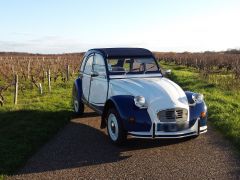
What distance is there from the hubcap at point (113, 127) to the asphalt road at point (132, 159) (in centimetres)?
19

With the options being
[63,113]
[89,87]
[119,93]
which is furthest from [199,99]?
[63,113]

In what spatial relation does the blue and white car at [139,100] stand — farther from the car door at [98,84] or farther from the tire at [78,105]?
the tire at [78,105]

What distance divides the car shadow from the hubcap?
0.18m

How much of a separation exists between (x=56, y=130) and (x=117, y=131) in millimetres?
2250

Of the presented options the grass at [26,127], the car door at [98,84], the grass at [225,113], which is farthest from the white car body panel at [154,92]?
the grass at [26,127]

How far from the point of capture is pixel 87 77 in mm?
9492

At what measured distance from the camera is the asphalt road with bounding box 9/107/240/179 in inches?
212

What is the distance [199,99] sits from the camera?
24.0 ft

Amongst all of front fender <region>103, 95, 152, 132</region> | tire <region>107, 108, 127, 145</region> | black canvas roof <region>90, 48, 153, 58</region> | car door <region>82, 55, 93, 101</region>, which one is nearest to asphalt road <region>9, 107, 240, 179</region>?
tire <region>107, 108, 127, 145</region>

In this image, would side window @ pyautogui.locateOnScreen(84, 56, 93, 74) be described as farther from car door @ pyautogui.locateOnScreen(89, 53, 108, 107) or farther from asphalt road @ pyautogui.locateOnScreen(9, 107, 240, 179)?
asphalt road @ pyautogui.locateOnScreen(9, 107, 240, 179)

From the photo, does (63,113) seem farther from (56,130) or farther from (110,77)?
(110,77)

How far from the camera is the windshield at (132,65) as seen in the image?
834cm

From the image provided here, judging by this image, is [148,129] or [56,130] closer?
[148,129]

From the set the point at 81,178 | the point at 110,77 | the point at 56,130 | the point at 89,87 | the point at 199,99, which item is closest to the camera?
the point at 81,178
